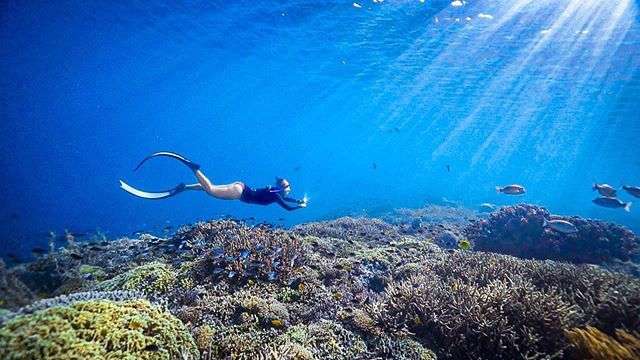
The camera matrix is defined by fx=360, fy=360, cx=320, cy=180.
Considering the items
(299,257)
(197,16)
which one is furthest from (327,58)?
(299,257)

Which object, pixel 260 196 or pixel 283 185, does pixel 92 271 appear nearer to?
pixel 260 196

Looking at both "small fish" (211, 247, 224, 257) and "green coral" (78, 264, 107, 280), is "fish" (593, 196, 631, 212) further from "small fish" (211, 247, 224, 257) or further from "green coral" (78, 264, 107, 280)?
"green coral" (78, 264, 107, 280)

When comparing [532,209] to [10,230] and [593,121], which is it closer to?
[593,121]

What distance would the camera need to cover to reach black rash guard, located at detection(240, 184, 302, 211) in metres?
10.4

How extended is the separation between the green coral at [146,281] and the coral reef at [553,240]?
11.6 m

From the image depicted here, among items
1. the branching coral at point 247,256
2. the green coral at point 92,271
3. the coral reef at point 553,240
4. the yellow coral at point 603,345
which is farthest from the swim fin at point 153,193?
the coral reef at point 553,240

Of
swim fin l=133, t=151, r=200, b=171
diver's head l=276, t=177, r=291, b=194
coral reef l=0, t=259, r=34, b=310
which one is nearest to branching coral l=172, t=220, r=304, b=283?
diver's head l=276, t=177, r=291, b=194

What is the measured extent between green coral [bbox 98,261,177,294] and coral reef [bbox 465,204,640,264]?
11636mm

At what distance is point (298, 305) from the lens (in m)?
6.80

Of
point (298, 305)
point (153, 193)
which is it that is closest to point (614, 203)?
point (298, 305)

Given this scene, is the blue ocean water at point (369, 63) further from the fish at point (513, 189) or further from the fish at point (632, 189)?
the fish at point (632, 189)

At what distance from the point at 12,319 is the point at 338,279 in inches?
229

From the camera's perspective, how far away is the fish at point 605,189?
42.1 feet

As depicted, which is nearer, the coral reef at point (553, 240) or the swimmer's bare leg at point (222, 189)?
the swimmer's bare leg at point (222, 189)
